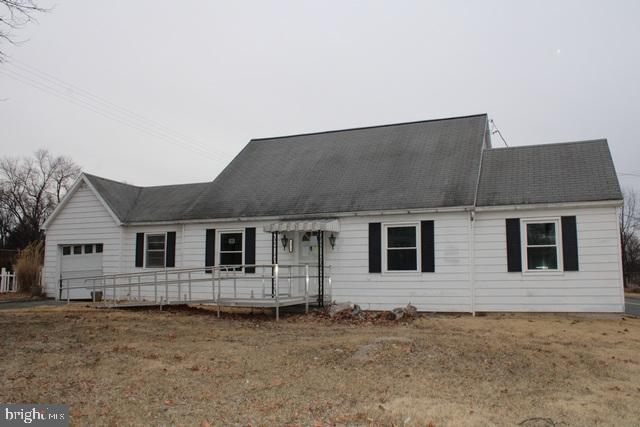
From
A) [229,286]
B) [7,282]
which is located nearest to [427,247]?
[229,286]

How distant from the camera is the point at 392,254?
16188 millimetres

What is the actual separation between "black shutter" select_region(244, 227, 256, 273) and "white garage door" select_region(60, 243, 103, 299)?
21.5 feet

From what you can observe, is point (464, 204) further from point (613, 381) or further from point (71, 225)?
point (71, 225)

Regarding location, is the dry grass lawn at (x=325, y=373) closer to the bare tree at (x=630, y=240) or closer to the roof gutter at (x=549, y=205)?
the roof gutter at (x=549, y=205)

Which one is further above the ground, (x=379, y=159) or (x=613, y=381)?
(x=379, y=159)

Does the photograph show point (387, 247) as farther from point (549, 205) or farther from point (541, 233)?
point (549, 205)

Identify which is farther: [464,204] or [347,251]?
[347,251]

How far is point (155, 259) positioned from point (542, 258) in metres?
13.2

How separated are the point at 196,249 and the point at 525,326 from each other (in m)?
11.1

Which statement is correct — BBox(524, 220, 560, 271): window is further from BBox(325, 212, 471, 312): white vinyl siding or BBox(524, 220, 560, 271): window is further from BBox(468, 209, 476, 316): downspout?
BBox(325, 212, 471, 312): white vinyl siding

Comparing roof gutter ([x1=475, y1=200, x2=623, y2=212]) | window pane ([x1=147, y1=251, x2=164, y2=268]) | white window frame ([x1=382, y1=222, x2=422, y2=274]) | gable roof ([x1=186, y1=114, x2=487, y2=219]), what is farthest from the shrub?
roof gutter ([x1=475, y1=200, x2=623, y2=212])

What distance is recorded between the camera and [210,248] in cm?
1856

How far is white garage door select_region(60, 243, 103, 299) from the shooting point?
20.9 meters

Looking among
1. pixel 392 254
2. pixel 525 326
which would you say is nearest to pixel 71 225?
pixel 392 254
